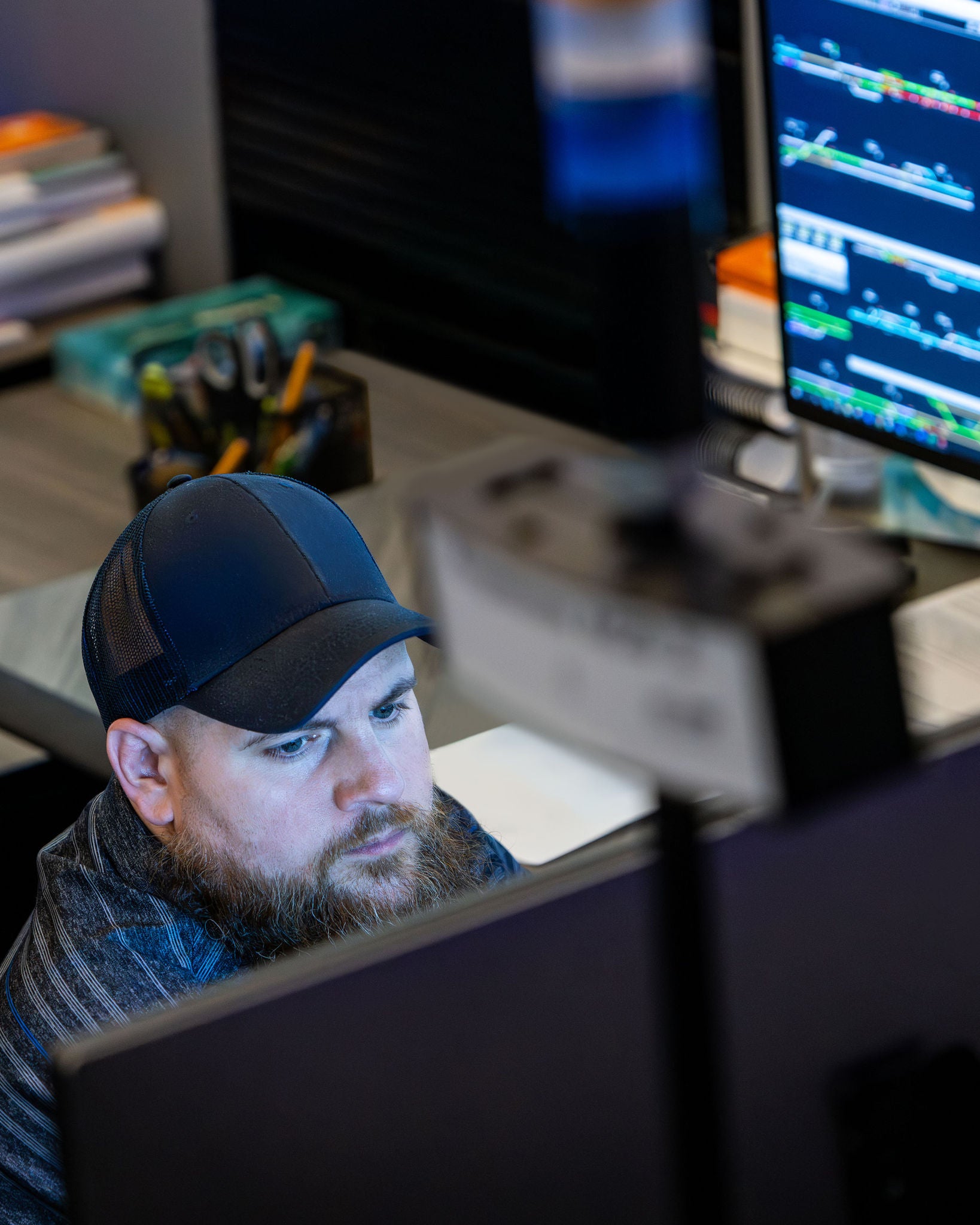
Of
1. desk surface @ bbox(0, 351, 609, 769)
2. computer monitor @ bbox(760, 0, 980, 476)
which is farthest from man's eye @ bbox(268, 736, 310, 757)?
computer monitor @ bbox(760, 0, 980, 476)

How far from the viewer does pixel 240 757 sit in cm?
99

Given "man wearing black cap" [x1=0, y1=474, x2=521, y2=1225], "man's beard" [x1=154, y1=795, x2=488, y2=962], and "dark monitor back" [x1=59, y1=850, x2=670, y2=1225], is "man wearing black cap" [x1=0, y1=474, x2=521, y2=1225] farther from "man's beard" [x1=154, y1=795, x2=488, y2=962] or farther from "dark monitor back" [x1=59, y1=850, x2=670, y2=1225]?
"dark monitor back" [x1=59, y1=850, x2=670, y2=1225]

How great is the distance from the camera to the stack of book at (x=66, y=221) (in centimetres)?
240

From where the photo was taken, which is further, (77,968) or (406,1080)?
(77,968)

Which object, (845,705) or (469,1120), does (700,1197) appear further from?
(469,1120)

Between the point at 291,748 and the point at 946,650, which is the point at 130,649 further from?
the point at 946,650

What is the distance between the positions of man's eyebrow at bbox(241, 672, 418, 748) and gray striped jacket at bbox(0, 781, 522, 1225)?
0.27 ft

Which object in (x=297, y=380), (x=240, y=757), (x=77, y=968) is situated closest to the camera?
(x=77, y=968)

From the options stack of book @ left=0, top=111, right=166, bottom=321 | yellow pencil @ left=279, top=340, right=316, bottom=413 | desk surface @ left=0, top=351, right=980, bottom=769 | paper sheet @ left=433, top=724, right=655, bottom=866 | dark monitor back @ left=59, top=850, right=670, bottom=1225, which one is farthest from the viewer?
stack of book @ left=0, top=111, right=166, bottom=321

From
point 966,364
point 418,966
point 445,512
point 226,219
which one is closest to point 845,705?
point 445,512

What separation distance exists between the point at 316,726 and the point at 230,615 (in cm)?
8

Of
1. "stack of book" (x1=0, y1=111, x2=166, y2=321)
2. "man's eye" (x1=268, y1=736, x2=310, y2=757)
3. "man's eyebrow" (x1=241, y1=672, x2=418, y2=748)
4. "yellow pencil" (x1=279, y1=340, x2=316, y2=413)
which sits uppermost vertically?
"stack of book" (x1=0, y1=111, x2=166, y2=321)

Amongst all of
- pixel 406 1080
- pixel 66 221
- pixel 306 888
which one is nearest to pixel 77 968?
pixel 306 888

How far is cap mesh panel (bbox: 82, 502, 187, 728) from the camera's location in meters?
0.98
